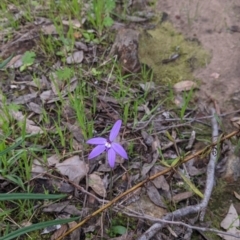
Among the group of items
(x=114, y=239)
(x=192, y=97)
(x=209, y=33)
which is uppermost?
(x=209, y=33)

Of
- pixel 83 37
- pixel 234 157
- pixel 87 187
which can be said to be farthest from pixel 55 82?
pixel 234 157

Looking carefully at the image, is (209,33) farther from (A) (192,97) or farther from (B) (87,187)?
(B) (87,187)

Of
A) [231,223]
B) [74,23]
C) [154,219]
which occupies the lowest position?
[231,223]

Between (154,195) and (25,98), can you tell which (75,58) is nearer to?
(25,98)

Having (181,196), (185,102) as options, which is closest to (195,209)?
(181,196)

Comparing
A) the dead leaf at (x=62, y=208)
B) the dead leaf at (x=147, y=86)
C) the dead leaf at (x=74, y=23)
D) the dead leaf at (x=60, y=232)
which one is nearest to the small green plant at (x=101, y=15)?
the dead leaf at (x=74, y=23)

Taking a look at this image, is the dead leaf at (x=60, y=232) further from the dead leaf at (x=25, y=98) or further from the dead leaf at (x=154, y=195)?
the dead leaf at (x=25, y=98)
